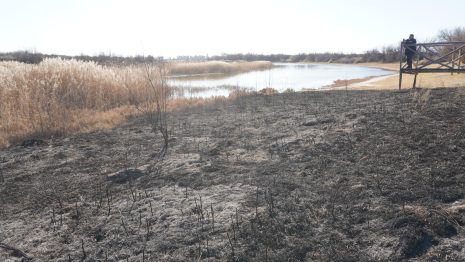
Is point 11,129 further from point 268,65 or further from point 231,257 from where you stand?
point 268,65

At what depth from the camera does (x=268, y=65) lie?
46.8 m

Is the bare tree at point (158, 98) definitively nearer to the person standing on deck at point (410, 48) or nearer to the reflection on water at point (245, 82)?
the reflection on water at point (245, 82)

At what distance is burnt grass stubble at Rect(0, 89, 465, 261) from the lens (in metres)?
3.18

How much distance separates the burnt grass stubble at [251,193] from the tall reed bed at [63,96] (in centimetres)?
128

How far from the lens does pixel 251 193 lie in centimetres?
423

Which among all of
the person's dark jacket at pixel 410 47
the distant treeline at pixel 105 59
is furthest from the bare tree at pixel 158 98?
the person's dark jacket at pixel 410 47

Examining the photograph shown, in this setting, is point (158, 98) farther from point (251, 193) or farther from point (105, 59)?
point (105, 59)

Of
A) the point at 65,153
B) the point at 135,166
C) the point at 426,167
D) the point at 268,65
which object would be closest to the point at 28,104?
the point at 65,153

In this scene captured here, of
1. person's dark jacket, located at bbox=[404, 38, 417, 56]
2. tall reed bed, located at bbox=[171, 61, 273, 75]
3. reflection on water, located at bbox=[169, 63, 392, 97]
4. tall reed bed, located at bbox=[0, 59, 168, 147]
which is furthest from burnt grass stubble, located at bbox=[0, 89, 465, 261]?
→ tall reed bed, located at bbox=[171, 61, 273, 75]

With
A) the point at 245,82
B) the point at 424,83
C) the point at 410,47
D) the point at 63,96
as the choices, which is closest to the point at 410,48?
the point at 410,47

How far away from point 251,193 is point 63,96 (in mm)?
7775

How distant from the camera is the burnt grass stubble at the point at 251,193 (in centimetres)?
318

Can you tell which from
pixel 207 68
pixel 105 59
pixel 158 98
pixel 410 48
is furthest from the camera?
pixel 207 68

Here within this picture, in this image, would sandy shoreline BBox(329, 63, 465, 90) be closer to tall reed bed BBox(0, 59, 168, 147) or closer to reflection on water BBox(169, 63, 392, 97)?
reflection on water BBox(169, 63, 392, 97)
